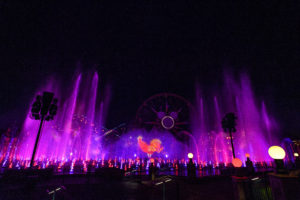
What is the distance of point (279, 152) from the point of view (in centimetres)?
448

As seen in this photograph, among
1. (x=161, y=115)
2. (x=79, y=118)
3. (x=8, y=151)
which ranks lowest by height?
(x=8, y=151)

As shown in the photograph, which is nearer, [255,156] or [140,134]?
[255,156]

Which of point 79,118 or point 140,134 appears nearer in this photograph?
point 140,134

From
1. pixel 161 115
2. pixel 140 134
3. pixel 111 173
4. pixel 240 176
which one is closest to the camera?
pixel 240 176

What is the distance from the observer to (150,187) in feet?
31.9

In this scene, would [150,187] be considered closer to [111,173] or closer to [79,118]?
[111,173]

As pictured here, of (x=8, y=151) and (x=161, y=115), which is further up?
(x=161, y=115)

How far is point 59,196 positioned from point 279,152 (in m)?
10.4

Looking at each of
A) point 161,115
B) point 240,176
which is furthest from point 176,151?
point 240,176

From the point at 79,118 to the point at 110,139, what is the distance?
32814 millimetres

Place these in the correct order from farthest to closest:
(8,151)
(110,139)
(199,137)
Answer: (110,139), (8,151), (199,137)

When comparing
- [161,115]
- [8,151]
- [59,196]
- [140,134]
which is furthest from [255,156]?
[8,151]

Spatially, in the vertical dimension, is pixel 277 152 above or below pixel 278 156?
above

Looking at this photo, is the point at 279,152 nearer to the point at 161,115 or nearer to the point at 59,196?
the point at 59,196
